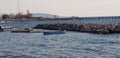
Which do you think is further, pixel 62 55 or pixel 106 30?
pixel 106 30

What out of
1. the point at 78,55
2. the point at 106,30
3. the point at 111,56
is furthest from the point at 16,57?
the point at 106,30

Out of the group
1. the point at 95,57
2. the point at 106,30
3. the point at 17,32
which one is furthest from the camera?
the point at 17,32

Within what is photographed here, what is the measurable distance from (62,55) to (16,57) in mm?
5154

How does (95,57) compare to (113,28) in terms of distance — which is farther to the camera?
(113,28)

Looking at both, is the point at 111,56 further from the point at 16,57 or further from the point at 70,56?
the point at 16,57

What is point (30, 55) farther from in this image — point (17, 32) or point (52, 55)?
point (17, 32)

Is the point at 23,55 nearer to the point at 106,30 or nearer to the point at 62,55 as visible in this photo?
the point at 62,55

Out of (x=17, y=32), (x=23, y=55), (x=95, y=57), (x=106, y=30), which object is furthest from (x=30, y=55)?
(x=17, y=32)

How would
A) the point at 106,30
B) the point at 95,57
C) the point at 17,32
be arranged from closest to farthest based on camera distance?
the point at 95,57 < the point at 106,30 < the point at 17,32

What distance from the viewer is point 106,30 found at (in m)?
70.8

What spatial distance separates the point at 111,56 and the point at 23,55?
9.84m

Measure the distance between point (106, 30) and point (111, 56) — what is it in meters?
35.9

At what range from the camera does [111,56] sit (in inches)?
1389

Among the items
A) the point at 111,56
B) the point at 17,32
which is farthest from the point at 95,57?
the point at 17,32
